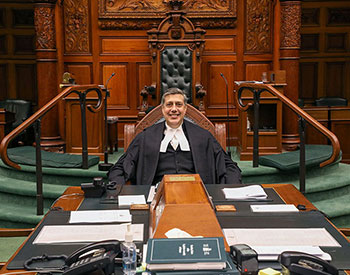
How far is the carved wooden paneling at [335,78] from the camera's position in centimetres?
933

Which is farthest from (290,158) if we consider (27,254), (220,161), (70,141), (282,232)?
(27,254)

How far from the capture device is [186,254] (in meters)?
1.59

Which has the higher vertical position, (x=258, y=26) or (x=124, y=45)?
(x=258, y=26)

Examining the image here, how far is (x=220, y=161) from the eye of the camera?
3.96m

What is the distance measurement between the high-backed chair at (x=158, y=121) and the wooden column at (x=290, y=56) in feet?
7.84

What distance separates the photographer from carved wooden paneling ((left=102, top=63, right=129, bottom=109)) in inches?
288

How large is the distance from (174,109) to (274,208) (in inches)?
60.0

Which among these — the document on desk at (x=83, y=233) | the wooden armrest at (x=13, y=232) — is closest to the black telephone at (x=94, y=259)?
the document on desk at (x=83, y=233)

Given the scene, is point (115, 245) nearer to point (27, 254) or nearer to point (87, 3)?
point (27, 254)

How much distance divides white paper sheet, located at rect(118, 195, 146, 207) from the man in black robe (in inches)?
37.9

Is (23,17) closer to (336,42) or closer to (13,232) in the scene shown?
(336,42)

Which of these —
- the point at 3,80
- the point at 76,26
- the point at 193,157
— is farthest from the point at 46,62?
the point at 193,157

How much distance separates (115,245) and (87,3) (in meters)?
5.87

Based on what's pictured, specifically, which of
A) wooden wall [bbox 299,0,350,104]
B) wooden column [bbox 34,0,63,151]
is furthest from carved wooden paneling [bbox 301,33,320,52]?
wooden column [bbox 34,0,63,151]
